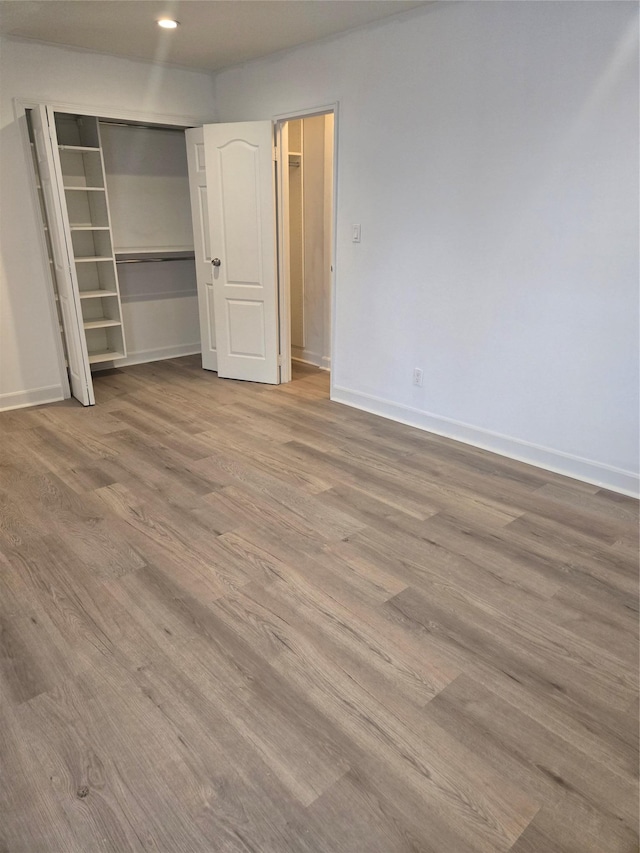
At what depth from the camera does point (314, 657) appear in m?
1.90

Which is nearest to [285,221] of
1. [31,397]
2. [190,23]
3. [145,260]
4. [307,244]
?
[307,244]

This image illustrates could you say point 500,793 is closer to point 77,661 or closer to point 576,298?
point 77,661

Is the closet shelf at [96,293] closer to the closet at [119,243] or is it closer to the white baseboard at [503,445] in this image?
the closet at [119,243]

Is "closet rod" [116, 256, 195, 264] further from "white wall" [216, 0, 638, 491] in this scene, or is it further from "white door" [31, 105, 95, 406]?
"white wall" [216, 0, 638, 491]

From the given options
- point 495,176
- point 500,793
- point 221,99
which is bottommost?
point 500,793

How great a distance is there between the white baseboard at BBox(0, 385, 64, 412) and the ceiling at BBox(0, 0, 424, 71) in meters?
2.40

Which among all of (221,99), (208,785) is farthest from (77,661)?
(221,99)

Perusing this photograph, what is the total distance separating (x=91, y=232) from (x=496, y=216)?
3.49 m

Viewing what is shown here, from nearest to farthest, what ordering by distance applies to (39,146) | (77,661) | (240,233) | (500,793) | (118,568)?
(500,793)
(77,661)
(118,568)
(39,146)
(240,233)

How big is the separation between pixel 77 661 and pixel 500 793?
1354mm

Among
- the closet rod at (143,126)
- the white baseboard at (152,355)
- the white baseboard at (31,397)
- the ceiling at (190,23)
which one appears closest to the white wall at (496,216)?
the ceiling at (190,23)

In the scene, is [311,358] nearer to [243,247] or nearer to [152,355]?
[243,247]

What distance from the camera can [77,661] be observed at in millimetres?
1880

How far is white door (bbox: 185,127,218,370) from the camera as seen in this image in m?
4.72
